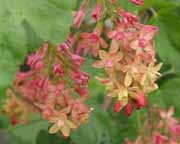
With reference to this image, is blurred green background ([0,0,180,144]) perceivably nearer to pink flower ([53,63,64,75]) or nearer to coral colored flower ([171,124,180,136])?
pink flower ([53,63,64,75])

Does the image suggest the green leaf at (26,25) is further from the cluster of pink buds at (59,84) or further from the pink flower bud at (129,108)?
the pink flower bud at (129,108)

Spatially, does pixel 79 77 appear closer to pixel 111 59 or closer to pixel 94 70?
pixel 111 59

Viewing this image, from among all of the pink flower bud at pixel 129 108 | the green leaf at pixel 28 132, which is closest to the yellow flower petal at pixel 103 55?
the pink flower bud at pixel 129 108

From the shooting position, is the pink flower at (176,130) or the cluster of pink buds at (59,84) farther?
the pink flower at (176,130)

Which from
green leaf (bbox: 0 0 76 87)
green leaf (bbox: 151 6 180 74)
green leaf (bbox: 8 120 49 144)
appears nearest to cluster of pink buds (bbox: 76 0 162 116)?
green leaf (bbox: 0 0 76 87)

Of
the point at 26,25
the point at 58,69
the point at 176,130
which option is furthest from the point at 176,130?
the point at 26,25

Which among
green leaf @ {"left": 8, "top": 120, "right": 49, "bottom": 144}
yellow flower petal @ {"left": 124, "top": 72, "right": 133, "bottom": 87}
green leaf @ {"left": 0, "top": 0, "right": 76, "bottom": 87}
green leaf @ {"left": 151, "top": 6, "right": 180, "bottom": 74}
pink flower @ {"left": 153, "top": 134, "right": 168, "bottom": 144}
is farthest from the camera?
green leaf @ {"left": 8, "top": 120, "right": 49, "bottom": 144}
